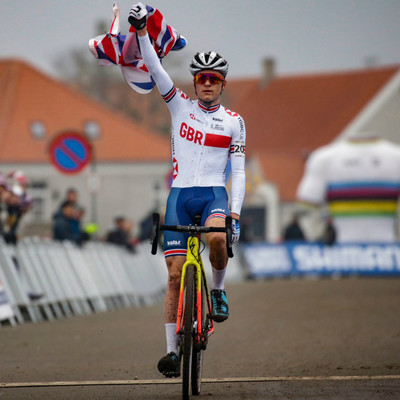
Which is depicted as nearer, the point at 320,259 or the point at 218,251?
the point at 218,251

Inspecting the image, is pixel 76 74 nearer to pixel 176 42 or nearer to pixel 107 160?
pixel 107 160

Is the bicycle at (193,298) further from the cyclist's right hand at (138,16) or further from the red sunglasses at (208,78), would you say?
the cyclist's right hand at (138,16)

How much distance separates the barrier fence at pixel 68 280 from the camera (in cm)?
1555

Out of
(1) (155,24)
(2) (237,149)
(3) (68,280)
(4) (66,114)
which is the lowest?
(3) (68,280)

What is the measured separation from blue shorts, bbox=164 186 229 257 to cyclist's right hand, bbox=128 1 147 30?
125cm

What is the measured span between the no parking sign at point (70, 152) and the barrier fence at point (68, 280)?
200 cm

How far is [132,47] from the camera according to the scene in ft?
31.7

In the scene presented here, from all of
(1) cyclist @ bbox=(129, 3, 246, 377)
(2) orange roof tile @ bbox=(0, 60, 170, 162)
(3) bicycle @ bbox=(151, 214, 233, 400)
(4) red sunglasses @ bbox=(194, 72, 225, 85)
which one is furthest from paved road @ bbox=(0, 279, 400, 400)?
(2) orange roof tile @ bbox=(0, 60, 170, 162)

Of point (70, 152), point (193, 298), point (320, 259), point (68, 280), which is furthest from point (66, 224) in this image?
point (320, 259)

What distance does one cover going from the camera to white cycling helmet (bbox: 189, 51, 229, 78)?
8891 mm

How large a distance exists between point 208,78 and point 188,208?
3.33 feet

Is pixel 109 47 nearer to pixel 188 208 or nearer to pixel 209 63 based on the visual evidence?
pixel 209 63

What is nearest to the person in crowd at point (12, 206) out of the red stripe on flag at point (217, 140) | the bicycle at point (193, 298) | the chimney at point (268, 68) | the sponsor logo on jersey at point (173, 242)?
the red stripe on flag at point (217, 140)

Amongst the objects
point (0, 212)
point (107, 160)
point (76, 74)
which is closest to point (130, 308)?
point (0, 212)
